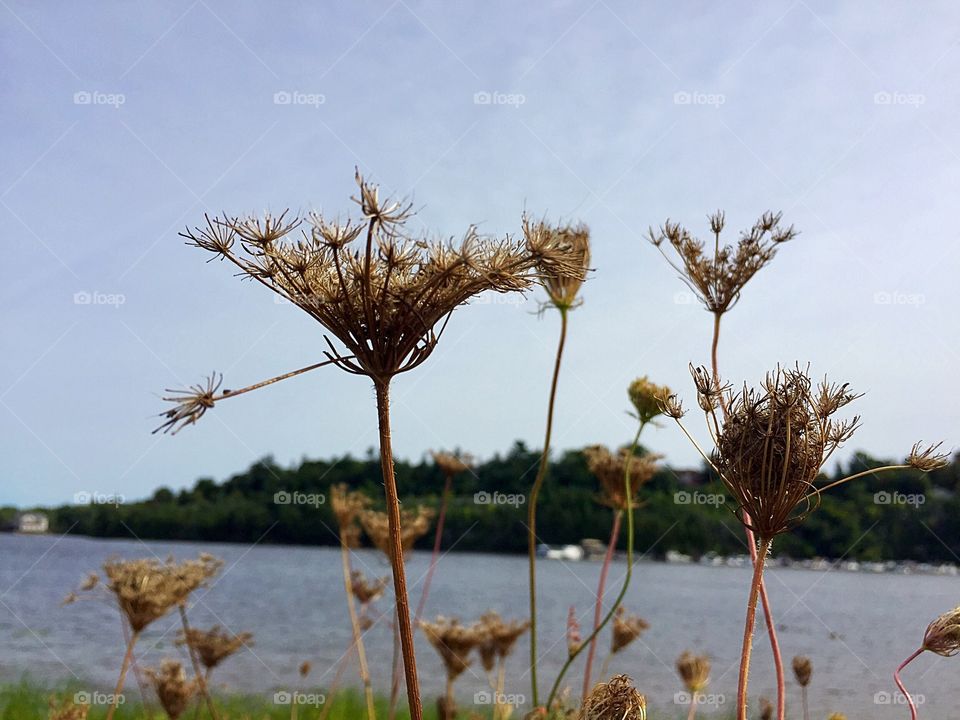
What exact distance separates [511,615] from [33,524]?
38.1 meters

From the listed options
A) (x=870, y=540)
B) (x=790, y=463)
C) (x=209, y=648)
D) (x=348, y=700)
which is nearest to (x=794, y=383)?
(x=790, y=463)

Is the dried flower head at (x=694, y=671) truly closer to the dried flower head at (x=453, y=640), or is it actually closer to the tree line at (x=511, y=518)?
the dried flower head at (x=453, y=640)

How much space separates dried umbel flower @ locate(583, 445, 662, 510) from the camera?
218 inches

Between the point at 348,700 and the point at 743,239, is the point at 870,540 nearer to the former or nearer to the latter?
the point at 348,700

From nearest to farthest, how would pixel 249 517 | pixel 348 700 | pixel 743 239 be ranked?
pixel 743 239 < pixel 348 700 < pixel 249 517

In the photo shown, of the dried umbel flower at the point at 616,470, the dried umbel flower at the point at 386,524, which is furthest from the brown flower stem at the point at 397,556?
the dried umbel flower at the point at 386,524

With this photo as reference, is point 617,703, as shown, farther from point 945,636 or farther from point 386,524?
point 386,524

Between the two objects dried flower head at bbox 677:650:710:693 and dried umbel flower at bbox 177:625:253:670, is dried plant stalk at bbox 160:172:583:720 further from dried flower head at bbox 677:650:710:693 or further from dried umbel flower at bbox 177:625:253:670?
dried flower head at bbox 677:650:710:693

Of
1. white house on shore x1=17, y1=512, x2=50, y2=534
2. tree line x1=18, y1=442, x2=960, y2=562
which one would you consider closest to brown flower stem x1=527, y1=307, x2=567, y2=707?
tree line x1=18, y1=442, x2=960, y2=562

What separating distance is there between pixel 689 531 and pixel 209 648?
63.9 m

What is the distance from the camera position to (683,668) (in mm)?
7188

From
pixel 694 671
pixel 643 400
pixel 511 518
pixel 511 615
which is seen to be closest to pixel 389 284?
pixel 643 400

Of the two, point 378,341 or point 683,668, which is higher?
point 378,341

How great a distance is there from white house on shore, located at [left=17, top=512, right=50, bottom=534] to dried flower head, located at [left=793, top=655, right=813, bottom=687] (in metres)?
60.8
